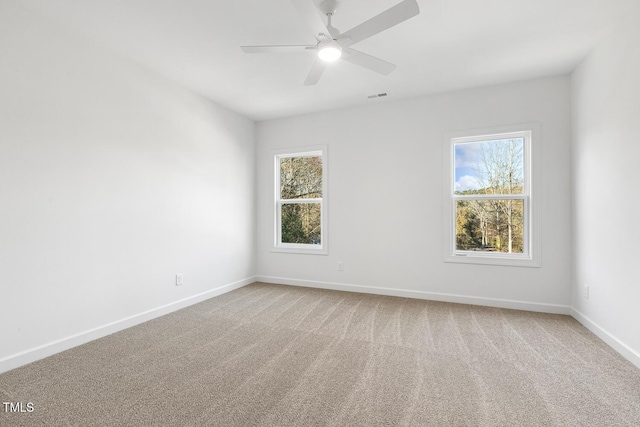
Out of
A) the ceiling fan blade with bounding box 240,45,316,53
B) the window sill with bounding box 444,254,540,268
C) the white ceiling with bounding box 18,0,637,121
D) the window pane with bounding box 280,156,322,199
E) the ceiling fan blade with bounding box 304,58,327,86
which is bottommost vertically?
the window sill with bounding box 444,254,540,268

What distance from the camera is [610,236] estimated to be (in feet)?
7.89

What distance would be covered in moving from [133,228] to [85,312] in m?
0.83

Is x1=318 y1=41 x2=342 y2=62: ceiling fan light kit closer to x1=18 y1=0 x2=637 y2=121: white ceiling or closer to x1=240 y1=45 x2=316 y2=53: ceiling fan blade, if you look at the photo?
x1=240 y1=45 x2=316 y2=53: ceiling fan blade

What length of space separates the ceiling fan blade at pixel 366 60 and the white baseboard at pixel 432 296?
107 inches

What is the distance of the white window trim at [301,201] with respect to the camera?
13.9 ft

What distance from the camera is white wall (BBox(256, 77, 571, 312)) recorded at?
3166 millimetres

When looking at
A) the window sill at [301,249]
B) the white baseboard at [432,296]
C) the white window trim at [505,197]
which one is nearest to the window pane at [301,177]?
the window sill at [301,249]

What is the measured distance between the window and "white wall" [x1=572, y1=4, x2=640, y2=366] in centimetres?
294

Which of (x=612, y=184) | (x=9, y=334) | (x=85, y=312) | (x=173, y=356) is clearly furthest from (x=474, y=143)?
(x=9, y=334)

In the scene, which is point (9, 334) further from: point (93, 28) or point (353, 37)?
point (353, 37)

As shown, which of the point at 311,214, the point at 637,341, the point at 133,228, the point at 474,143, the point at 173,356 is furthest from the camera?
the point at 311,214

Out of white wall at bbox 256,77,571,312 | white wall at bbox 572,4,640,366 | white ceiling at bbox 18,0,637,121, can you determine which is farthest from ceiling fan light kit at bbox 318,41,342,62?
white wall at bbox 572,4,640,366

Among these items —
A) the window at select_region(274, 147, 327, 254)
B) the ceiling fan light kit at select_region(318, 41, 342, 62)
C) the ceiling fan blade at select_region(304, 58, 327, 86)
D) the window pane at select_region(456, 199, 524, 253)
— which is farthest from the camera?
the window at select_region(274, 147, 327, 254)

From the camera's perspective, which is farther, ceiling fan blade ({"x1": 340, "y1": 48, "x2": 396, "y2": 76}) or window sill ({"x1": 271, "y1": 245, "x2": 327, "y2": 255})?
window sill ({"x1": 271, "y1": 245, "x2": 327, "y2": 255})
